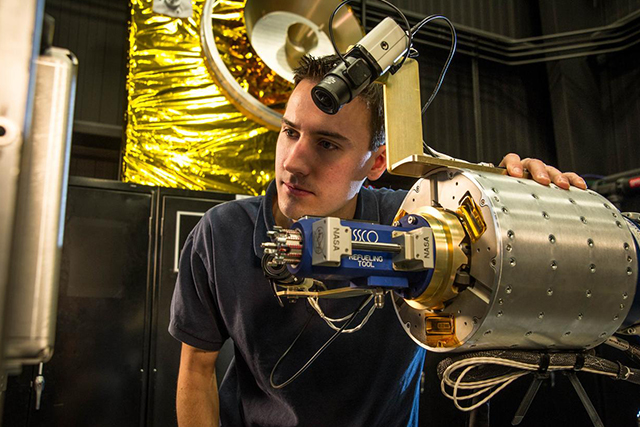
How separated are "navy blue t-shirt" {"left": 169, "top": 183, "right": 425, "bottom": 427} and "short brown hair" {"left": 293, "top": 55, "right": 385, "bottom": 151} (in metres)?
0.32

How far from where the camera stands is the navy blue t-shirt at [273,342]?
43.5 inches

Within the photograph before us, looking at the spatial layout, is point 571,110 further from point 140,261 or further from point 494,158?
point 140,261

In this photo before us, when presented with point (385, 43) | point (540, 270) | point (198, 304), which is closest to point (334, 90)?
point (385, 43)

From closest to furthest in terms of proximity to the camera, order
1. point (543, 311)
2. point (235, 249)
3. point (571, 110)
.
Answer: point (543, 311) → point (235, 249) → point (571, 110)

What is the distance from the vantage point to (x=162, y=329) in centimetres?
192

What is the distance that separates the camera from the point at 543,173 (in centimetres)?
74

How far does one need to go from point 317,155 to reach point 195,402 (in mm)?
607

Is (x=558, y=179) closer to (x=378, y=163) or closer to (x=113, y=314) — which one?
(x=378, y=163)

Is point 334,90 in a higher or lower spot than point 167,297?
higher

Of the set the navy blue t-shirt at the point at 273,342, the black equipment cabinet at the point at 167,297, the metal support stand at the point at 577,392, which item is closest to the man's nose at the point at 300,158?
the navy blue t-shirt at the point at 273,342

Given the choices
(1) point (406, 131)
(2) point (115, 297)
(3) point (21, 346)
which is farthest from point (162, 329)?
(3) point (21, 346)

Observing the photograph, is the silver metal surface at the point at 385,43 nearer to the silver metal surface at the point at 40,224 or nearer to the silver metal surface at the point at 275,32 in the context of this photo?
the silver metal surface at the point at 40,224

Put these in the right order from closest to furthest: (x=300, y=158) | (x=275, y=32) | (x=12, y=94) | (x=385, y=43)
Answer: (x=12, y=94), (x=385, y=43), (x=300, y=158), (x=275, y=32)

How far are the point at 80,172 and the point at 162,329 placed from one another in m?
1.14
